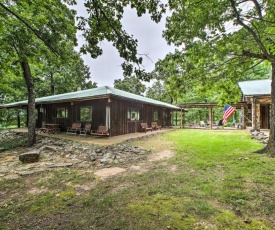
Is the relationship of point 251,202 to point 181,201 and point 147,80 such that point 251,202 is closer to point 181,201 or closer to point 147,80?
point 181,201

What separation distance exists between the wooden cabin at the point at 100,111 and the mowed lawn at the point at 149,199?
5479 mm

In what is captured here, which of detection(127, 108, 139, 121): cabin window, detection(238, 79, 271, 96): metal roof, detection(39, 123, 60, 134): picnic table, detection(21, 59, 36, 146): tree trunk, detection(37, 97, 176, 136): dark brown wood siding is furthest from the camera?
detection(127, 108, 139, 121): cabin window

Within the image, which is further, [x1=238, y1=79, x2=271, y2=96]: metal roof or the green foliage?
[x1=238, y1=79, x2=271, y2=96]: metal roof

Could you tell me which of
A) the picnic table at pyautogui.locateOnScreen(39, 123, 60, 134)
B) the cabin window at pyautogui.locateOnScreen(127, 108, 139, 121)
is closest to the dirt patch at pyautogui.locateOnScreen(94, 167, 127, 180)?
the cabin window at pyautogui.locateOnScreen(127, 108, 139, 121)

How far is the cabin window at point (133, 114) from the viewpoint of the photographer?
12136mm

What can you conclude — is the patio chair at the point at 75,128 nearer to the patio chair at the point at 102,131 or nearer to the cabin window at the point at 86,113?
the cabin window at the point at 86,113

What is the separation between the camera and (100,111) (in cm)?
1057

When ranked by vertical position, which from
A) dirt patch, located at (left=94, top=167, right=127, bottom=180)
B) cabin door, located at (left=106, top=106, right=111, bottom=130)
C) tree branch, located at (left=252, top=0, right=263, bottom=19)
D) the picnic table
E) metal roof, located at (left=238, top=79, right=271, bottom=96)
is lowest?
dirt patch, located at (left=94, top=167, right=127, bottom=180)

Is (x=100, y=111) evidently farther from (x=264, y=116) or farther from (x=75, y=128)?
(x=264, y=116)

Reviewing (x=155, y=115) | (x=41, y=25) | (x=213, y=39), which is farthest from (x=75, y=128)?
(x=213, y=39)

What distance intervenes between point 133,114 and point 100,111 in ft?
10.0

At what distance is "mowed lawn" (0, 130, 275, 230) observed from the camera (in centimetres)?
256

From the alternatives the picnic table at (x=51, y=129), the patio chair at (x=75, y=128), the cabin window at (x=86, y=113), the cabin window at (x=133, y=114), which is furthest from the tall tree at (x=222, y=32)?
the picnic table at (x=51, y=129)

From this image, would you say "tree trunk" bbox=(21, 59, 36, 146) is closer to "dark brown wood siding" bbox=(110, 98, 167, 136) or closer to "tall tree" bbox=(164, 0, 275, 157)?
"dark brown wood siding" bbox=(110, 98, 167, 136)
